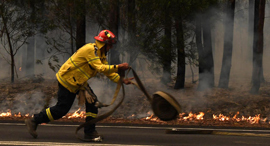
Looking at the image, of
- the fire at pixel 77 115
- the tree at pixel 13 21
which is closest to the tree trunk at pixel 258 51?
the fire at pixel 77 115

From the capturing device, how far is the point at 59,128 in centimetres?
825

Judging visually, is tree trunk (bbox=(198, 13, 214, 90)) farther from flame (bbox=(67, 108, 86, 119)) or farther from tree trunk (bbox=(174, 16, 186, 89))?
flame (bbox=(67, 108, 86, 119))

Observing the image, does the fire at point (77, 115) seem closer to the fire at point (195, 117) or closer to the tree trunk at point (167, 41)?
the fire at point (195, 117)

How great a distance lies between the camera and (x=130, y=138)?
689cm

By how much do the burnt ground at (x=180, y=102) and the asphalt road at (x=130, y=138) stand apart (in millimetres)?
2231

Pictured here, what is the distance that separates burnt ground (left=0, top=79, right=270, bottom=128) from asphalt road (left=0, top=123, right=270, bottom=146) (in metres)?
2.23

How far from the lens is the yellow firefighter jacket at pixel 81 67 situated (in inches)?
251

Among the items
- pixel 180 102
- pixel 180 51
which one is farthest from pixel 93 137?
pixel 180 51

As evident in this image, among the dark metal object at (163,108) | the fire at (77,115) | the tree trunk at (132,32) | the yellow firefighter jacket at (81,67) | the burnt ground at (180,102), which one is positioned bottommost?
the fire at (77,115)

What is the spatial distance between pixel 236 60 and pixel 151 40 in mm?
19272

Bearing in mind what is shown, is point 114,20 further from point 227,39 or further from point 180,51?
point 227,39

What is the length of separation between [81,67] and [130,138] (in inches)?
54.2

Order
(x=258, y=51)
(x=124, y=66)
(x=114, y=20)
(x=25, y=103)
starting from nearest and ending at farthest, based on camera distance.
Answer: (x=124, y=66)
(x=25, y=103)
(x=114, y=20)
(x=258, y=51)

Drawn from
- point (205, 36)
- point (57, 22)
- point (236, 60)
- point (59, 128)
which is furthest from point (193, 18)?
point (236, 60)
